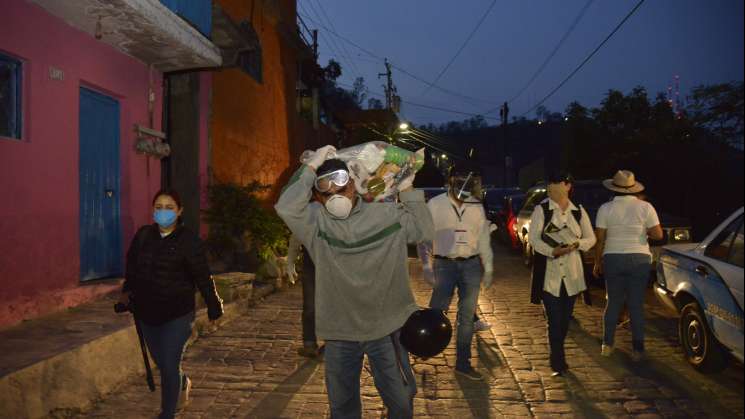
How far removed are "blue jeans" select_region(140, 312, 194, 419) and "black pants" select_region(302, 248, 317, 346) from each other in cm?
196

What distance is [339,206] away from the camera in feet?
10.1

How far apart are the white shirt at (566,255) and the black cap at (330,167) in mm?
2779

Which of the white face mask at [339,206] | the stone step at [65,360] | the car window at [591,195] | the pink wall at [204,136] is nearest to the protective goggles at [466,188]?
the white face mask at [339,206]

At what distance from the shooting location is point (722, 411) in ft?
14.9

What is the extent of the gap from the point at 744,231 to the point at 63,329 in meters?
5.65

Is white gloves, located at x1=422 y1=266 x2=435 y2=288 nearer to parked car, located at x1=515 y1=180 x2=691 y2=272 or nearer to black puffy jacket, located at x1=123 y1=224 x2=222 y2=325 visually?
black puffy jacket, located at x1=123 y1=224 x2=222 y2=325

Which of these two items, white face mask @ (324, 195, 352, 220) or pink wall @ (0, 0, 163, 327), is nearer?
white face mask @ (324, 195, 352, 220)

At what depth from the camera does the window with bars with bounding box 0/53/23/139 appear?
19.9 ft

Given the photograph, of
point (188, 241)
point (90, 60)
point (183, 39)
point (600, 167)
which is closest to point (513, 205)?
point (600, 167)

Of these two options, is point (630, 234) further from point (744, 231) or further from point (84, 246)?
point (84, 246)

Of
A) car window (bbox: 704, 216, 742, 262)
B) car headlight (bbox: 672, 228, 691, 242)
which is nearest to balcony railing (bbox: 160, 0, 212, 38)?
car window (bbox: 704, 216, 742, 262)

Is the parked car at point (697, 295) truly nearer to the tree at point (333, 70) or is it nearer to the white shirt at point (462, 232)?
the white shirt at point (462, 232)

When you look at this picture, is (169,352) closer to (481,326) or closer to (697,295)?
(481,326)

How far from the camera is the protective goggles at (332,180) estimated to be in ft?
10.3
